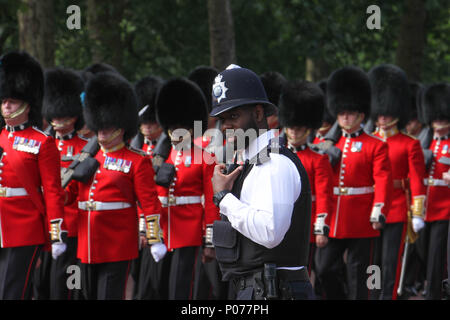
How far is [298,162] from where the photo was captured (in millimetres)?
4387

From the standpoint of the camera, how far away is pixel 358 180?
8.16m

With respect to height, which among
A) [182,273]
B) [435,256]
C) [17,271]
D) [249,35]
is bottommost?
[435,256]

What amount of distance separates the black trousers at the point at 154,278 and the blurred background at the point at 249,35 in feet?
15.0

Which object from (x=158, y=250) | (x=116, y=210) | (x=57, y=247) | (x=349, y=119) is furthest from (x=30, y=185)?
(x=349, y=119)

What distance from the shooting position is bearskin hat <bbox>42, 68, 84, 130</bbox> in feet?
27.2

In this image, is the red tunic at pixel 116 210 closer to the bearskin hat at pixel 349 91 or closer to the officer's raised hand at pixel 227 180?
the officer's raised hand at pixel 227 180

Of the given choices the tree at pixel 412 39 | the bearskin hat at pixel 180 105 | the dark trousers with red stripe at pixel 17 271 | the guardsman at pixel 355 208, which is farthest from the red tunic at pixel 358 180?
the tree at pixel 412 39

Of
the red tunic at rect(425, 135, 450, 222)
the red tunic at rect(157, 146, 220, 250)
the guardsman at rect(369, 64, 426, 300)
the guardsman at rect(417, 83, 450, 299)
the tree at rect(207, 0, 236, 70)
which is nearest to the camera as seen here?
the red tunic at rect(157, 146, 220, 250)

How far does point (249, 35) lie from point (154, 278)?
36.8ft

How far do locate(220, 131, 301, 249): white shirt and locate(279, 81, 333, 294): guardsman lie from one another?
295 centimetres

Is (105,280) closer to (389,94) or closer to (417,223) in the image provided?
(417,223)

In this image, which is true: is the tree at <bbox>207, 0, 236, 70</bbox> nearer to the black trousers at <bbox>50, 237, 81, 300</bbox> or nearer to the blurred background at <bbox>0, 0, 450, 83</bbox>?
the blurred background at <bbox>0, 0, 450, 83</bbox>

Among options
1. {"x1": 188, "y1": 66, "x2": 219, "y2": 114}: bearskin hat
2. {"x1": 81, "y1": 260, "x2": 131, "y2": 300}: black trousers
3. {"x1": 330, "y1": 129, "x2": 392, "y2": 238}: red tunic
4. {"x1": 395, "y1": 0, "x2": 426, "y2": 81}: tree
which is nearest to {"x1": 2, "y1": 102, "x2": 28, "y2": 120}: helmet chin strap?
{"x1": 81, "y1": 260, "x2": 131, "y2": 300}: black trousers

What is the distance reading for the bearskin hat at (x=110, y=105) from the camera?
7.26m
